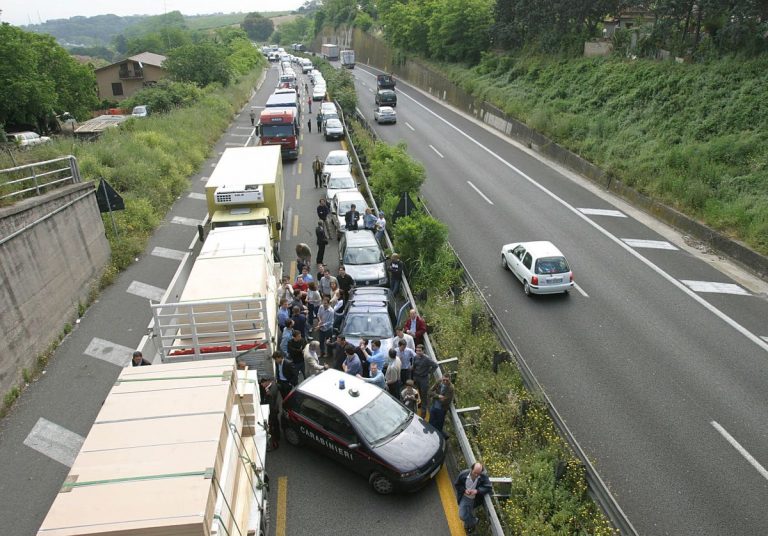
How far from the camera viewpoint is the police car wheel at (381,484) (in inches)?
340

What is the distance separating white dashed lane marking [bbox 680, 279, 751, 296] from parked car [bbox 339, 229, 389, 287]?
351 inches

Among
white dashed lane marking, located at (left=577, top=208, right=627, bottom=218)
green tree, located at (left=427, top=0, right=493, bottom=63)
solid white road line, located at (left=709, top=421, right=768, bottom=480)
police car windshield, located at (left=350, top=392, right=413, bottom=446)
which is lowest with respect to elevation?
white dashed lane marking, located at (left=577, top=208, right=627, bottom=218)

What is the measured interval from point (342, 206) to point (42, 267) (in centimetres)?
1024

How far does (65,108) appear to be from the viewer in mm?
58281

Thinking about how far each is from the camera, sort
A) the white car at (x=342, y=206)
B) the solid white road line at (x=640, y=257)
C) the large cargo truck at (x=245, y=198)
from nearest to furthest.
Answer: the solid white road line at (x=640, y=257), the large cargo truck at (x=245, y=198), the white car at (x=342, y=206)

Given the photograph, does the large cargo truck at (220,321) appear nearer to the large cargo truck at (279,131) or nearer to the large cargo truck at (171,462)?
the large cargo truck at (171,462)

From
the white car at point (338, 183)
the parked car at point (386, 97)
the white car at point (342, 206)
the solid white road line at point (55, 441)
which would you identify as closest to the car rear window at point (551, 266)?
the white car at point (342, 206)

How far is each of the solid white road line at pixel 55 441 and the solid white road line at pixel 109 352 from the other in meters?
2.24

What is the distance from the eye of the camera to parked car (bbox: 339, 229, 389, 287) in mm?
15305

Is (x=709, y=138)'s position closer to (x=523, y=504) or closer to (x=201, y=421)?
(x=523, y=504)

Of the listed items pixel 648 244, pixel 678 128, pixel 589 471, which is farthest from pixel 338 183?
pixel 589 471

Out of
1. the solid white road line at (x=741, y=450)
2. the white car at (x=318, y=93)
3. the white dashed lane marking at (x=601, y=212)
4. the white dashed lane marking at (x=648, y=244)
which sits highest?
the solid white road line at (x=741, y=450)

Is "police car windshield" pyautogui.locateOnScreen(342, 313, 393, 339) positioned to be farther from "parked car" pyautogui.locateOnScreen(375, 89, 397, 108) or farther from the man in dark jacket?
"parked car" pyautogui.locateOnScreen(375, 89, 397, 108)

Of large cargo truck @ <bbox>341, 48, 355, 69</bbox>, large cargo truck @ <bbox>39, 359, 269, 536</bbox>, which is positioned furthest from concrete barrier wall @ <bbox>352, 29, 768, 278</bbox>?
large cargo truck @ <bbox>39, 359, 269, 536</bbox>
